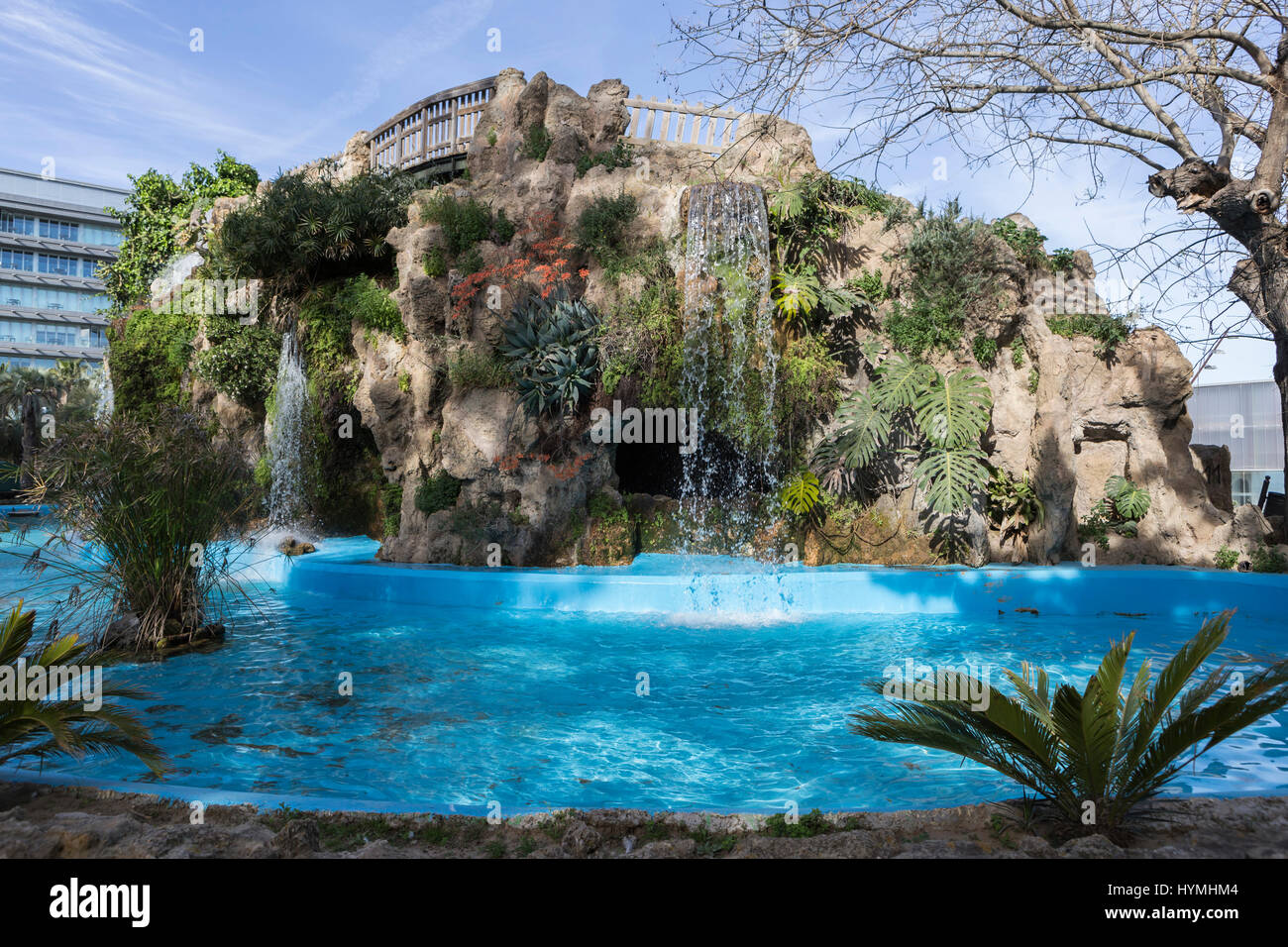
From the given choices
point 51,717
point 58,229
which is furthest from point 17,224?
point 51,717

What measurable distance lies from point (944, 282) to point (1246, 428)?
1280cm

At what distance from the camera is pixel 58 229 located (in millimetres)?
55469

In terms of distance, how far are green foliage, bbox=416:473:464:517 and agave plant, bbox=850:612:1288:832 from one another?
8.78 metres

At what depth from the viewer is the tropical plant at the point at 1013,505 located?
36.0 feet

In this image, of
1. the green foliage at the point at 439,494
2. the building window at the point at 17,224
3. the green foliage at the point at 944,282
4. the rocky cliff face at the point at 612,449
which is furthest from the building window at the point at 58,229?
the green foliage at the point at 944,282

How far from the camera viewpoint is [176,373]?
18078 mm

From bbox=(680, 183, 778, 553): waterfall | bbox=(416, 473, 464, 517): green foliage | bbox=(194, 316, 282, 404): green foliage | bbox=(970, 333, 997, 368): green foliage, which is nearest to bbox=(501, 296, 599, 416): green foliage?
bbox=(680, 183, 778, 553): waterfall

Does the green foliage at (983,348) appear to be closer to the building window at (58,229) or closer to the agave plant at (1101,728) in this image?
the agave plant at (1101,728)

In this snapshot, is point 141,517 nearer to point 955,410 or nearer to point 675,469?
point 675,469

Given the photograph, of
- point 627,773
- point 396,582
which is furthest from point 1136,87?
point 396,582

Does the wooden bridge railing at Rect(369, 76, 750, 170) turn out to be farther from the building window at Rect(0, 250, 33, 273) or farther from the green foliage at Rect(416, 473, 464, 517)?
the building window at Rect(0, 250, 33, 273)

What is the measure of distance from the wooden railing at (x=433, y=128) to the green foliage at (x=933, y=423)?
33.2ft

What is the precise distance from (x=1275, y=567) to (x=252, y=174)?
25088mm
